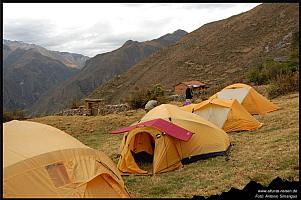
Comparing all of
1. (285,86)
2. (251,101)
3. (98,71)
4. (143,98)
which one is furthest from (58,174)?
(98,71)

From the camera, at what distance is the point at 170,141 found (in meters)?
8.84

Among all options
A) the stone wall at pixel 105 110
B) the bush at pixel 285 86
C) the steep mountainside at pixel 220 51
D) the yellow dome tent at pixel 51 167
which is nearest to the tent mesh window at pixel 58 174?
the yellow dome tent at pixel 51 167

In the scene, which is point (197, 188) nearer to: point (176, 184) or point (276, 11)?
point (176, 184)

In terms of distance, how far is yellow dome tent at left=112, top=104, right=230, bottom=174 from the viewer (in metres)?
8.69

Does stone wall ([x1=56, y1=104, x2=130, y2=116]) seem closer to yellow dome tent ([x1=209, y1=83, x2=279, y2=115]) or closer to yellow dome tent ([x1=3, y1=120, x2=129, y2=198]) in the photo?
yellow dome tent ([x1=209, y1=83, x2=279, y2=115])

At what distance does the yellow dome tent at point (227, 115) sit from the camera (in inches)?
469

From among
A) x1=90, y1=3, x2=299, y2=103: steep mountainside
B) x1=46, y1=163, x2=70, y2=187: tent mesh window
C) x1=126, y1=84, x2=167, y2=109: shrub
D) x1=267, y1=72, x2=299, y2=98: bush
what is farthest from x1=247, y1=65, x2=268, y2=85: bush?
x1=46, y1=163, x2=70, y2=187: tent mesh window

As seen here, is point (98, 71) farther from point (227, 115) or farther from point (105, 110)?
point (227, 115)

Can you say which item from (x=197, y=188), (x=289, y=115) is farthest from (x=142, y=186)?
(x=289, y=115)

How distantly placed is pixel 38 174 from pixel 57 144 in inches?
32.1

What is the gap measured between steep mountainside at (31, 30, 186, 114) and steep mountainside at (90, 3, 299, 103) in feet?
205

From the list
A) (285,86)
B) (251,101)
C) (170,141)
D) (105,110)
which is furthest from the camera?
(105,110)

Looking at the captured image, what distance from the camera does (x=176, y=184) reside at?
7469mm

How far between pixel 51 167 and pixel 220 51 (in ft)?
194
